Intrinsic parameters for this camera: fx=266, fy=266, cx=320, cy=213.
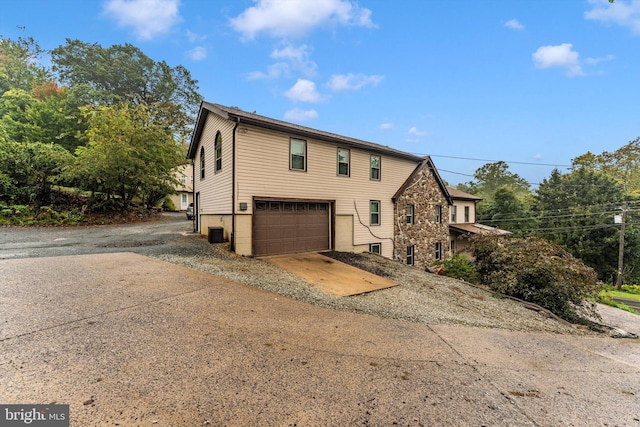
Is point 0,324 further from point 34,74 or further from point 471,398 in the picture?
point 34,74

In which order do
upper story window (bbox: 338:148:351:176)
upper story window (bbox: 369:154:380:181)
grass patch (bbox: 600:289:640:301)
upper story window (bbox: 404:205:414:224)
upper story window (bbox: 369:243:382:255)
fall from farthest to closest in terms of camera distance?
grass patch (bbox: 600:289:640:301)
upper story window (bbox: 404:205:414:224)
upper story window (bbox: 369:243:382:255)
upper story window (bbox: 369:154:380:181)
upper story window (bbox: 338:148:351:176)

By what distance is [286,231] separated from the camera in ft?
35.4

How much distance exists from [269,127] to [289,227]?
3.96 metres

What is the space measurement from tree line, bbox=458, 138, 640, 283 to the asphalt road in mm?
24791

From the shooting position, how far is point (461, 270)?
1198 cm

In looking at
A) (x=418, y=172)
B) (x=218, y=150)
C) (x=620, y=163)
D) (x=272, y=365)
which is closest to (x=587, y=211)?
(x=620, y=163)

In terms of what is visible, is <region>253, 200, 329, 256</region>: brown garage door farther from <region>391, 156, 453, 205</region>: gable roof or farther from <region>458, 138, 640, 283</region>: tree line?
<region>458, 138, 640, 283</region>: tree line

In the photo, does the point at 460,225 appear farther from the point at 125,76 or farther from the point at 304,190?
the point at 125,76

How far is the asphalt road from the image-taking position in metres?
2.41

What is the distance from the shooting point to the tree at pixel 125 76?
26094 mm

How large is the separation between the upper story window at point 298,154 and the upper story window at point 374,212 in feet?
14.6

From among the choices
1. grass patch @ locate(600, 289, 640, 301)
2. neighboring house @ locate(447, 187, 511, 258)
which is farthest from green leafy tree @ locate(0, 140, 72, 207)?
grass patch @ locate(600, 289, 640, 301)

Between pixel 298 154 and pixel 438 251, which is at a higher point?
pixel 298 154

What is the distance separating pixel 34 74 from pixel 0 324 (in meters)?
39.6
